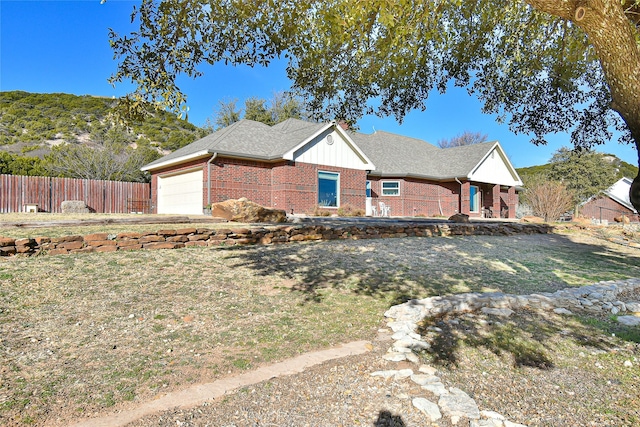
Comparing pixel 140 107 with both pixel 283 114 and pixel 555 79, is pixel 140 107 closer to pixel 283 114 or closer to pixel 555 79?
pixel 555 79

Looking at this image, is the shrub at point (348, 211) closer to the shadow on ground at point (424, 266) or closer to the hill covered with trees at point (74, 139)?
the shadow on ground at point (424, 266)

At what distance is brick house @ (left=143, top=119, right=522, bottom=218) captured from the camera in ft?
56.5

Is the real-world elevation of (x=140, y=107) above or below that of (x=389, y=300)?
above

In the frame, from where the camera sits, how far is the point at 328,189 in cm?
→ 1934

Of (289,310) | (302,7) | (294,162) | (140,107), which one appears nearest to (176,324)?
(289,310)

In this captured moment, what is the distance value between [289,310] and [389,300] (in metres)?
1.51

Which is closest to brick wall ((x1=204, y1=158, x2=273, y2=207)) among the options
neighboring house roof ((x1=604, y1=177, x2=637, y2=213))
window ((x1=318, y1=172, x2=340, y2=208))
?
window ((x1=318, y1=172, x2=340, y2=208))

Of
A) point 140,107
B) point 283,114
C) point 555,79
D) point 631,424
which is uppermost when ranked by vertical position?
point 283,114

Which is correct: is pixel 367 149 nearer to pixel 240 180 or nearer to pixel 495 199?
pixel 495 199

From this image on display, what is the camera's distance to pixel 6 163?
79.9 ft

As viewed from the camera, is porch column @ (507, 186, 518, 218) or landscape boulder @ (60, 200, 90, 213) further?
porch column @ (507, 186, 518, 218)

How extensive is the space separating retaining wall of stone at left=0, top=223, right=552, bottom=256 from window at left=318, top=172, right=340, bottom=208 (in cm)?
834

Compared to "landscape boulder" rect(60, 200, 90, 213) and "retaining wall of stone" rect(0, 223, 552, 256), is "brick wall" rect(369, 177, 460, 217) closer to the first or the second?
"retaining wall of stone" rect(0, 223, 552, 256)

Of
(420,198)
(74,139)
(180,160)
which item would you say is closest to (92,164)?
(180,160)
